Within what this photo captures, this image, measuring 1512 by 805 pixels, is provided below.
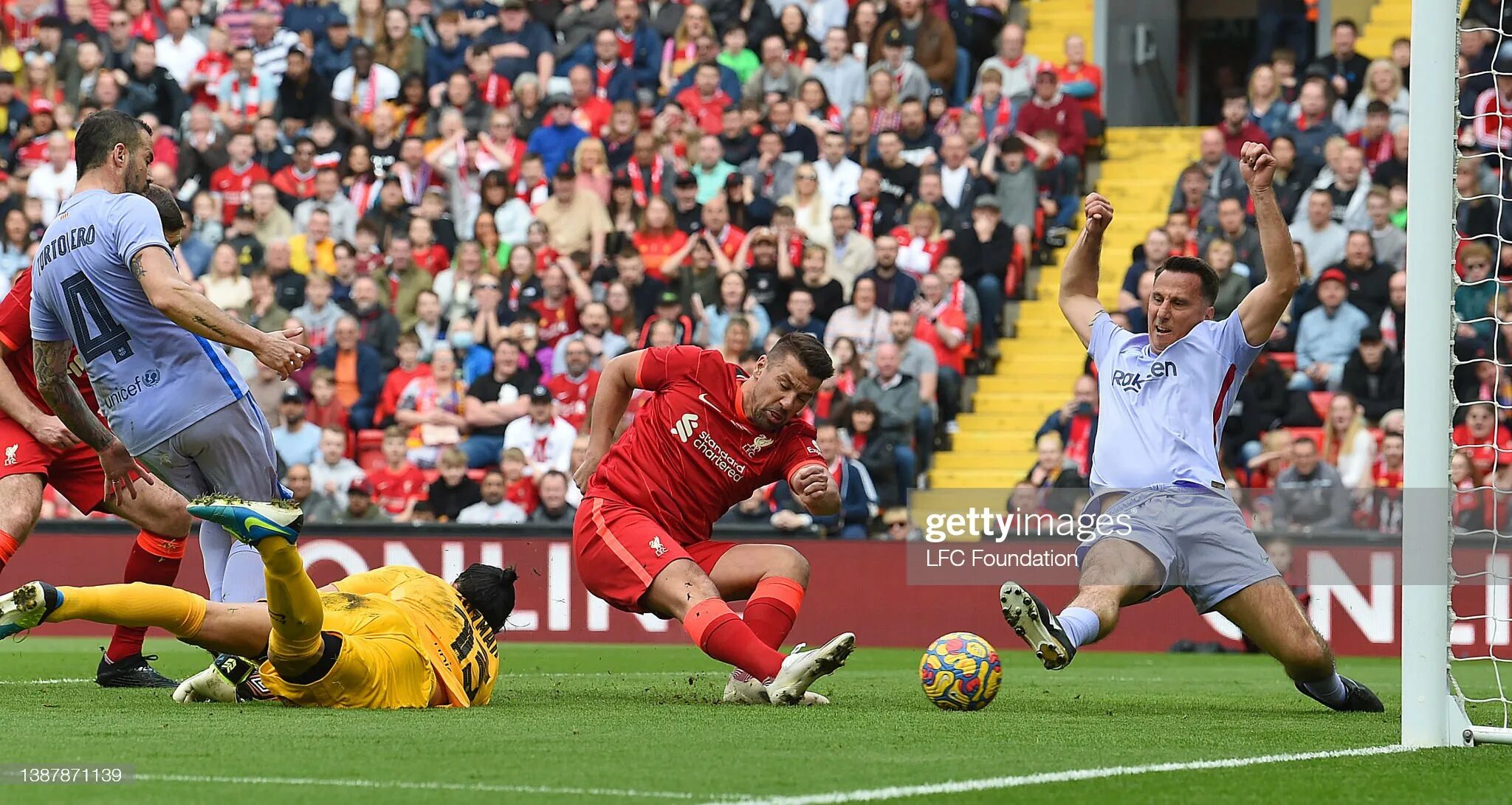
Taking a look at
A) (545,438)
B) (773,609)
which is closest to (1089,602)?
(773,609)

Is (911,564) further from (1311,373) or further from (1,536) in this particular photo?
(1,536)

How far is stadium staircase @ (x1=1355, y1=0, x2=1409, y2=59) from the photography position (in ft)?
61.5

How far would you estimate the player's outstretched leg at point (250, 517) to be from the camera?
20.8 ft

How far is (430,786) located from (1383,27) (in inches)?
641

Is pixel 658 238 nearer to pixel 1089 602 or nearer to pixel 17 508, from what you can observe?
pixel 17 508

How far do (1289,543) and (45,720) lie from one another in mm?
9549

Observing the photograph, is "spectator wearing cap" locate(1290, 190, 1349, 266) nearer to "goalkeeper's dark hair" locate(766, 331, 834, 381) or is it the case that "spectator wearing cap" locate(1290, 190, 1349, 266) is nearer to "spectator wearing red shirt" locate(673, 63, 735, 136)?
"spectator wearing red shirt" locate(673, 63, 735, 136)

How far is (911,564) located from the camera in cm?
1470

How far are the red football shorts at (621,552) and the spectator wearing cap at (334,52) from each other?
13588 millimetres

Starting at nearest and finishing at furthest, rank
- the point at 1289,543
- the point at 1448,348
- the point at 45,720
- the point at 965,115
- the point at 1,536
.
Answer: the point at 1448,348, the point at 45,720, the point at 1,536, the point at 1289,543, the point at 965,115

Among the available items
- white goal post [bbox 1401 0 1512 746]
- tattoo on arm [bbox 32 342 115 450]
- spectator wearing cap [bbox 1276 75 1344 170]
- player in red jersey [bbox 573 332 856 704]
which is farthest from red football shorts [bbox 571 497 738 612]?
spectator wearing cap [bbox 1276 75 1344 170]

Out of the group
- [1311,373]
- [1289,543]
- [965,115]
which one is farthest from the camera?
[965,115]

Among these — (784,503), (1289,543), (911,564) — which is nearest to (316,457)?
(784,503)

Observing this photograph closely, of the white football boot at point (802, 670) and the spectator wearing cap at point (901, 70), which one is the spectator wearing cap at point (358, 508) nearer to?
the spectator wearing cap at point (901, 70)
